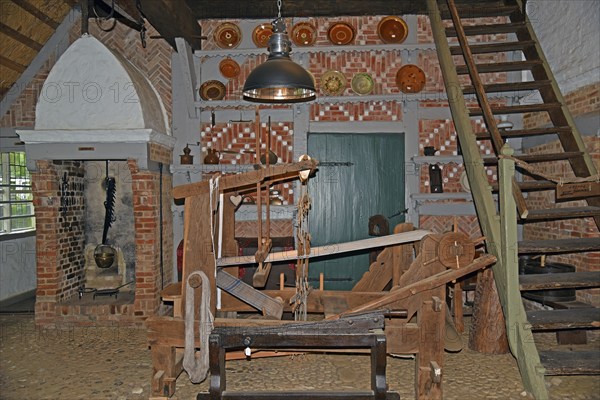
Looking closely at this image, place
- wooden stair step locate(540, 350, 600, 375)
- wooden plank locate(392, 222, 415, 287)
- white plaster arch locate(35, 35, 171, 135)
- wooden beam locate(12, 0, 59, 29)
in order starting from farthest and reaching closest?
white plaster arch locate(35, 35, 171, 135)
wooden beam locate(12, 0, 59, 29)
wooden plank locate(392, 222, 415, 287)
wooden stair step locate(540, 350, 600, 375)

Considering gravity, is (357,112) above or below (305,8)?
below

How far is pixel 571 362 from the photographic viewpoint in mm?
4051

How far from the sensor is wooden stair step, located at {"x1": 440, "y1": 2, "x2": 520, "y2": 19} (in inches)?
268

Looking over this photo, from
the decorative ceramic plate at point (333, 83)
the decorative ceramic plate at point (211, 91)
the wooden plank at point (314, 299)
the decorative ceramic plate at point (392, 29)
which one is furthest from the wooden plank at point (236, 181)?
the decorative ceramic plate at point (392, 29)

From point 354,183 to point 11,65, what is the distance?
527cm

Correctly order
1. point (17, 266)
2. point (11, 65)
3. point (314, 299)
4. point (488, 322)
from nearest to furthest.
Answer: point (314, 299) < point (488, 322) < point (11, 65) < point (17, 266)

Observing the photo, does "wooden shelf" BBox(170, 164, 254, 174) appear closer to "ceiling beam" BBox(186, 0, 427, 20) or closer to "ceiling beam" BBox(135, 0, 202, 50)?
"ceiling beam" BBox(135, 0, 202, 50)

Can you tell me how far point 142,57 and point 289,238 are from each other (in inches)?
140

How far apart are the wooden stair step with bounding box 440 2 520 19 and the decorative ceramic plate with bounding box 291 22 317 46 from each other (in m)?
1.93

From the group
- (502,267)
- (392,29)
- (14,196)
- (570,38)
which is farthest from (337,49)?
(14,196)

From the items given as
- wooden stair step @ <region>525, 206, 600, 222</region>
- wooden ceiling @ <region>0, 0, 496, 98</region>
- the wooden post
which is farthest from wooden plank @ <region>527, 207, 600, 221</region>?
wooden ceiling @ <region>0, 0, 496, 98</region>

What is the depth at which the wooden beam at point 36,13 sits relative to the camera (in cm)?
621

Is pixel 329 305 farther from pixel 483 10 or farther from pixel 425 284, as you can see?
pixel 483 10

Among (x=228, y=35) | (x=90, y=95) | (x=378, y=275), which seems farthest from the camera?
(x=228, y=35)
